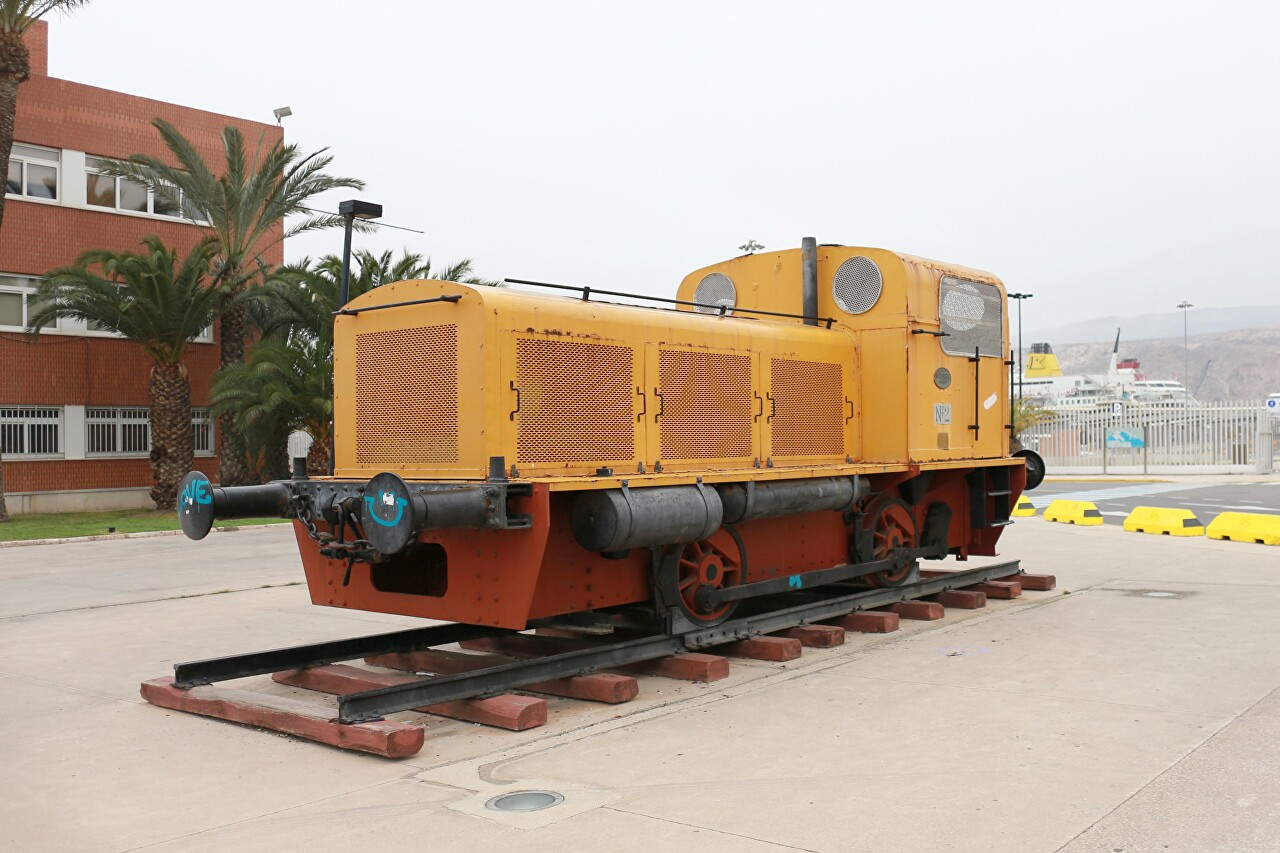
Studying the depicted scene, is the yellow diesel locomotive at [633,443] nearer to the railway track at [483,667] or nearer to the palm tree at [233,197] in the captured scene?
the railway track at [483,667]

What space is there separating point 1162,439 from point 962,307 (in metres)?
37.3

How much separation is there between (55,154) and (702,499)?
2204cm

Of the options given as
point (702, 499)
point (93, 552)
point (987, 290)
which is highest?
point (987, 290)

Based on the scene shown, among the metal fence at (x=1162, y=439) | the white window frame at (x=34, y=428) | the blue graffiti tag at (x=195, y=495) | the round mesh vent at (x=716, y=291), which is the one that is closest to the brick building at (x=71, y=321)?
the white window frame at (x=34, y=428)

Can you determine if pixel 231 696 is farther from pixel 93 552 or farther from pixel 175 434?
pixel 175 434

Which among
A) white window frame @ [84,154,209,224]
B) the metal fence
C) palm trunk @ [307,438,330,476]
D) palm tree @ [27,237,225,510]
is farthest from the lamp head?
the metal fence

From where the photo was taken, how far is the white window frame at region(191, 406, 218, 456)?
26.0 m

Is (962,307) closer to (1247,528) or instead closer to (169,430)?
(1247,528)

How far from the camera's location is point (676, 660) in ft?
23.7

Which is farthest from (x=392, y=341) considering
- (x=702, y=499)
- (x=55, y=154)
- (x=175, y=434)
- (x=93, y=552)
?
(x=55, y=154)

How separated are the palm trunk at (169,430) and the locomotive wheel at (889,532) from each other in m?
17.2

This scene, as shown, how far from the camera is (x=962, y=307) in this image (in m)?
9.93

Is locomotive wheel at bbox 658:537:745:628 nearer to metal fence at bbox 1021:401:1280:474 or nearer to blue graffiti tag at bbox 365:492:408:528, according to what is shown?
blue graffiti tag at bbox 365:492:408:528

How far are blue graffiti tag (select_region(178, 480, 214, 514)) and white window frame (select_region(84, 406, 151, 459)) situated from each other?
1899 cm
